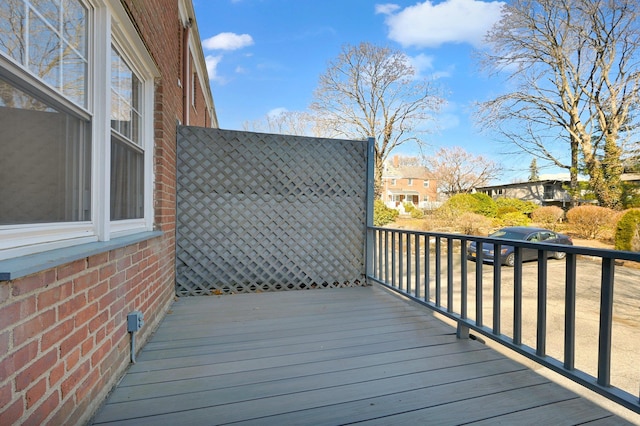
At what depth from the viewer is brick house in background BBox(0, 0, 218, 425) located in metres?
1.05

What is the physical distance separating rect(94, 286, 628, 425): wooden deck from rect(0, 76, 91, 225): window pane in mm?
1002

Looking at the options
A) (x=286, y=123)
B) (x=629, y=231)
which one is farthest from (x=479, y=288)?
(x=286, y=123)

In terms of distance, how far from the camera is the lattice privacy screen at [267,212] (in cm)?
363

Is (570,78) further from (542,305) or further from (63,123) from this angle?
(63,123)

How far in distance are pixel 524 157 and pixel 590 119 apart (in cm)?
309

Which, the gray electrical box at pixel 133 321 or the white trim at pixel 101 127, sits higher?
the white trim at pixel 101 127

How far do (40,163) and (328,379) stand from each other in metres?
1.74

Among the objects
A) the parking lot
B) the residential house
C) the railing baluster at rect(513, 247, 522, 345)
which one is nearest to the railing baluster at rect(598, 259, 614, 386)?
the railing baluster at rect(513, 247, 522, 345)

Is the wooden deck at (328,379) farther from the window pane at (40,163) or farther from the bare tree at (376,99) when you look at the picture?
the bare tree at (376,99)

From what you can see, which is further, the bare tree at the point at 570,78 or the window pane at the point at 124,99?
the bare tree at the point at 570,78

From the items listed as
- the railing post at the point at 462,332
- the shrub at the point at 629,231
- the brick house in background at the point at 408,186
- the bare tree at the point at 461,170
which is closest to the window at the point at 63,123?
the railing post at the point at 462,332

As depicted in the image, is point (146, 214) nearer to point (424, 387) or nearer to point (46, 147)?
point (46, 147)

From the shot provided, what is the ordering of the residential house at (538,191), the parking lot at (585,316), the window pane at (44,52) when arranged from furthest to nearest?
the residential house at (538,191) < the parking lot at (585,316) < the window pane at (44,52)

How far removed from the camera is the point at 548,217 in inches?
486
